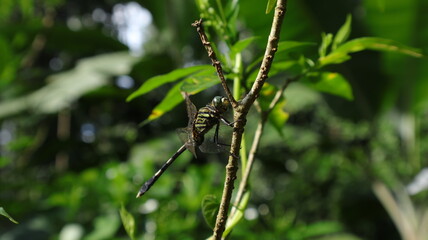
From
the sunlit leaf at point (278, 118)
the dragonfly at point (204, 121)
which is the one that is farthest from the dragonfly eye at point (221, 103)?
the sunlit leaf at point (278, 118)

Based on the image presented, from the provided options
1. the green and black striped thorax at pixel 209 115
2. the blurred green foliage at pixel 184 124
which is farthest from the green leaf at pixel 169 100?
the green and black striped thorax at pixel 209 115

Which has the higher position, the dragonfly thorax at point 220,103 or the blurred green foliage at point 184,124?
the dragonfly thorax at point 220,103

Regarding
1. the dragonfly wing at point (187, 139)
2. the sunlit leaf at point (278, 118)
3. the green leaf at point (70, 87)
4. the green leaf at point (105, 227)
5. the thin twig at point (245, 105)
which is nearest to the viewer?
the thin twig at point (245, 105)

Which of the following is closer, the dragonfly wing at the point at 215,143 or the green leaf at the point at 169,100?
the dragonfly wing at the point at 215,143

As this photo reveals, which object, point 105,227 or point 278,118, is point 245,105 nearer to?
point 278,118

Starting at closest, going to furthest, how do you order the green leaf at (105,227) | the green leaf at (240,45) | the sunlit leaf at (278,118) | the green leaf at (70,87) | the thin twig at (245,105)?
1. the thin twig at (245,105)
2. the green leaf at (240,45)
3. the sunlit leaf at (278,118)
4. the green leaf at (105,227)
5. the green leaf at (70,87)

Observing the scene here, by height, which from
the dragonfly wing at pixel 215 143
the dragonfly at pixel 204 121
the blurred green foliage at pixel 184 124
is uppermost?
the dragonfly at pixel 204 121

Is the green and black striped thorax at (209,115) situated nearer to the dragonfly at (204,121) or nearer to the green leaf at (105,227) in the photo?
the dragonfly at (204,121)
